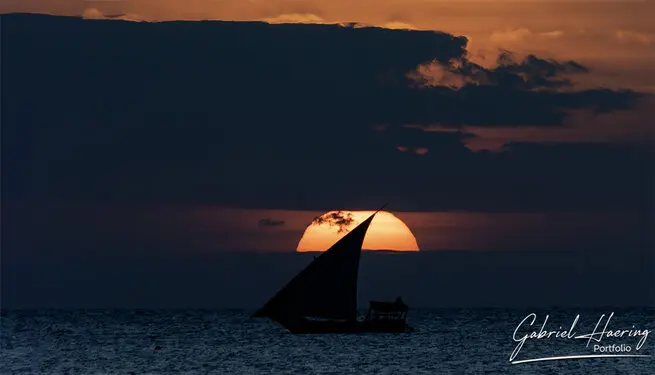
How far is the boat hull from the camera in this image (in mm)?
77625

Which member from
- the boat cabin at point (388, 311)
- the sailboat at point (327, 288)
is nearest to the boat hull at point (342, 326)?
the boat cabin at point (388, 311)

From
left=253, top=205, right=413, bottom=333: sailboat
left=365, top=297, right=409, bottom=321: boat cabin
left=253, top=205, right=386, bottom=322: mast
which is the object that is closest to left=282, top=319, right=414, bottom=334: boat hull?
left=365, top=297, right=409, bottom=321: boat cabin

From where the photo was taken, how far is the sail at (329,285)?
72000 mm

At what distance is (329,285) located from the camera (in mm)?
72688

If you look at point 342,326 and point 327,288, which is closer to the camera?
point 327,288

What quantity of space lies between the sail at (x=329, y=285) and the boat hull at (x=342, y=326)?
3.55 m

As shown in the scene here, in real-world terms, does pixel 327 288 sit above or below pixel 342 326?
above

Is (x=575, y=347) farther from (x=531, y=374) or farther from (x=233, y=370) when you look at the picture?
(x=233, y=370)

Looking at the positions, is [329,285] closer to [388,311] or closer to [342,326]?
[342,326]

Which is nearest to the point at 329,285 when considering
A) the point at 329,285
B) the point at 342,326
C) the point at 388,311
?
the point at 329,285

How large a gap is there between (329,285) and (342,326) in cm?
679

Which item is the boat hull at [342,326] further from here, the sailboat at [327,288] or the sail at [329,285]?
the sail at [329,285]

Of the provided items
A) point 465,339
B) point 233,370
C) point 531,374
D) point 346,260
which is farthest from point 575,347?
point 233,370

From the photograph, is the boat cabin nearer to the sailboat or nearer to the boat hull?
the boat hull
